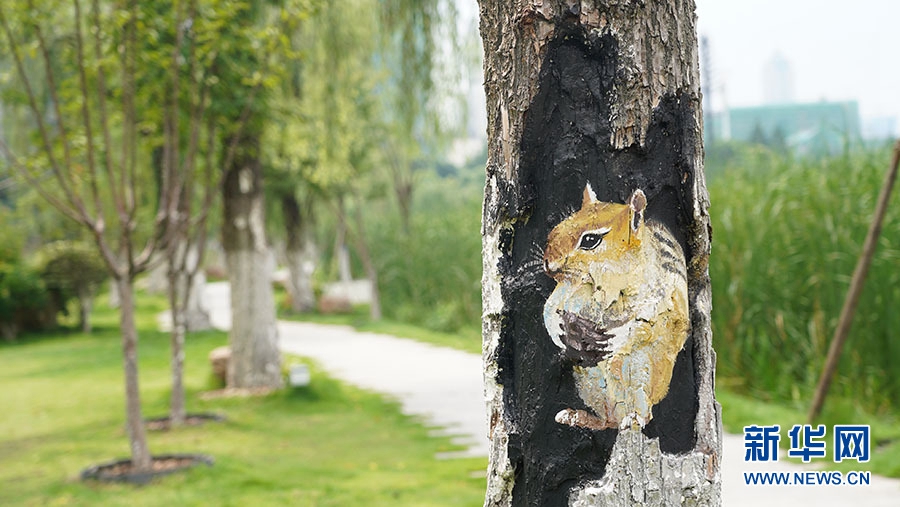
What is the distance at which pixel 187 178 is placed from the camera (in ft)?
19.1

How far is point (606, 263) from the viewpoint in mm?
1692

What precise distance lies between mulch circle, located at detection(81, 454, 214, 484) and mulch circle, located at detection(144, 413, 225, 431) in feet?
4.37

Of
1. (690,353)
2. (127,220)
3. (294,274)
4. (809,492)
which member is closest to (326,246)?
(294,274)

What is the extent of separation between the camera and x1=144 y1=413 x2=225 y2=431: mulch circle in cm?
693

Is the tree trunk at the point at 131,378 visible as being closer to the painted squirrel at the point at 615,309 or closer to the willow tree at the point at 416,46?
the willow tree at the point at 416,46

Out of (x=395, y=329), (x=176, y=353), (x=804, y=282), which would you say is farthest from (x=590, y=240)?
(x=395, y=329)

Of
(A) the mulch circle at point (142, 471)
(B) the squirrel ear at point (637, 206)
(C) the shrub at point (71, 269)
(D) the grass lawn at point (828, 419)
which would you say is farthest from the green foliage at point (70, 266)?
(B) the squirrel ear at point (637, 206)

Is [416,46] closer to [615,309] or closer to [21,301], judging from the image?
[615,309]

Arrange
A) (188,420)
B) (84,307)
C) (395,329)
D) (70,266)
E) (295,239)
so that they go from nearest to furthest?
(188,420) < (395,329) < (70,266) < (84,307) < (295,239)

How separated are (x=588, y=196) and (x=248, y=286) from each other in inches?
269

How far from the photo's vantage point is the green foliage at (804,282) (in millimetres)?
5840

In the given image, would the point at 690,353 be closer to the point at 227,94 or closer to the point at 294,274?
the point at 227,94

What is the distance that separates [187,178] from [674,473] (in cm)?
479

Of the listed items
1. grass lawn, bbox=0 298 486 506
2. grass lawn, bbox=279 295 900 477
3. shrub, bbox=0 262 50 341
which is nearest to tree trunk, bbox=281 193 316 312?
shrub, bbox=0 262 50 341
